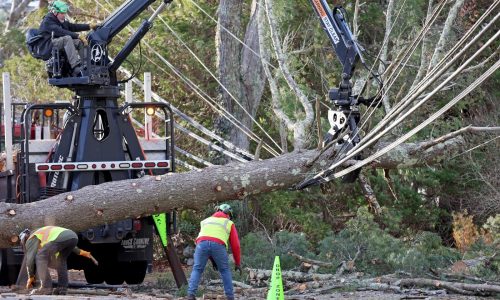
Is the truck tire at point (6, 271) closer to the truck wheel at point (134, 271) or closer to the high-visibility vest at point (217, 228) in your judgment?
the truck wheel at point (134, 271)

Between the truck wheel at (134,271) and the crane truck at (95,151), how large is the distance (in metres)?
0.65

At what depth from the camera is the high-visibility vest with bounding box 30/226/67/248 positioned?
1394cm

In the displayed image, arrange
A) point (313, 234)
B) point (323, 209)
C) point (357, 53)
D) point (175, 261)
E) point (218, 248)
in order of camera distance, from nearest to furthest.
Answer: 1. point (218, 248)
2. point (357, 53)
3. point (175, 261)
4. point (313, 234)
5. point (323, 209)

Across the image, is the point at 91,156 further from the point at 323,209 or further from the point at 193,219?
the point at 323,209

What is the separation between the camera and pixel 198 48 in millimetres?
24797

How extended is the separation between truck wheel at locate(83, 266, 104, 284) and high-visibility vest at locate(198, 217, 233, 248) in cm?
396

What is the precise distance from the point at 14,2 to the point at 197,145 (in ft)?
52.3

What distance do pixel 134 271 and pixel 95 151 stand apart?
2.35 metres

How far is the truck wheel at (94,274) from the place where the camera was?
1731 cm

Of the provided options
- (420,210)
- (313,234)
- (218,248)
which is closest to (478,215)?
(420,210)

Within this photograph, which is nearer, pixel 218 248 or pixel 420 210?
pixel 218 248

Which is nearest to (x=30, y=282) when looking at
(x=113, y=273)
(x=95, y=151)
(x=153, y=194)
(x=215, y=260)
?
(x=153, y=194)

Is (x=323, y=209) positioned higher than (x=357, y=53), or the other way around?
(x=357, y=53)

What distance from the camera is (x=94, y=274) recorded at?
17.5 m
